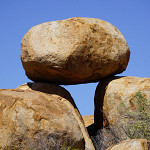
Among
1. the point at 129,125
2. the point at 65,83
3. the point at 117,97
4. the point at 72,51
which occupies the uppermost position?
the point at 72,51

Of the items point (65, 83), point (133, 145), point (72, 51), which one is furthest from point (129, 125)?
point (133, 145)

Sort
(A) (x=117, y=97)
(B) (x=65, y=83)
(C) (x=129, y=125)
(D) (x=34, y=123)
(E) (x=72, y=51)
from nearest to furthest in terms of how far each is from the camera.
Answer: (D) (x=34, y=123), (C) (x=129, y=125), (E) (x=72, y=51), (A) (x=117, y=97), (B) (x=65, y=83)

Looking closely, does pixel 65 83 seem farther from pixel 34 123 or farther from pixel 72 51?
pixel 34 123

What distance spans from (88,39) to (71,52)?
1.82 feet

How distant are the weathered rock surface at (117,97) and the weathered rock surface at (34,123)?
1.26 metres

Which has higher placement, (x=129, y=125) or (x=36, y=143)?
(x=36, y=143)

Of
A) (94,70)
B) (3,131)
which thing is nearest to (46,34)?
(94,70)

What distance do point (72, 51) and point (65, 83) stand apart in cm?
127

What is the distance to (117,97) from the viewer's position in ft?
27.3

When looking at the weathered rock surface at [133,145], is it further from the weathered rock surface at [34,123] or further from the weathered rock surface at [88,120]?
the weathered rock surface at [88,120]

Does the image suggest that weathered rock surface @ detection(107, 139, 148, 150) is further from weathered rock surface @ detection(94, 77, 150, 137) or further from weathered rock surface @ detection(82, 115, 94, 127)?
weathered rock surface @ detection(82, 115, 94, 127)

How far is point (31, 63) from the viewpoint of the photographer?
27.0 feet

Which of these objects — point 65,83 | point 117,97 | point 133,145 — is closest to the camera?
point 133,145

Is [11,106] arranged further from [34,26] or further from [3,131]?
[34,26]
